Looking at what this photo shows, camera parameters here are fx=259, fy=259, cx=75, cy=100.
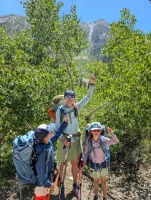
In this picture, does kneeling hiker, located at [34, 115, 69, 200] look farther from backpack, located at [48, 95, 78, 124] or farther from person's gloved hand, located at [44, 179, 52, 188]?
backpack, located at [48, 95, 78, 124]

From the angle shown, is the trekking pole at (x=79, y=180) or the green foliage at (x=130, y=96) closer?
the trekking pole at (x=79, y=180)

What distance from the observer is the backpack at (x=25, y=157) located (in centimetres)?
490

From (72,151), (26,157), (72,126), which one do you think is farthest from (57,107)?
(26,157)

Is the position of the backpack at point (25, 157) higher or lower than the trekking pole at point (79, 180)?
higher

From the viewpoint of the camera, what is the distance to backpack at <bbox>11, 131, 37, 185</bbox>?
4.90m

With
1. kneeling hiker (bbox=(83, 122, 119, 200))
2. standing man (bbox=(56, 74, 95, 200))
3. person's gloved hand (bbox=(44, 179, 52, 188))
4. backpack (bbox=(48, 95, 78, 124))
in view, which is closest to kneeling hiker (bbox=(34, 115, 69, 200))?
person's gloved hand (bbox=(44, 179, 52, 188))

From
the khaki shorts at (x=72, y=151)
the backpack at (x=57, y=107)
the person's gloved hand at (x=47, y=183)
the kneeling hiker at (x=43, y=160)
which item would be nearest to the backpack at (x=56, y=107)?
the backpack at (x=57, y=107)

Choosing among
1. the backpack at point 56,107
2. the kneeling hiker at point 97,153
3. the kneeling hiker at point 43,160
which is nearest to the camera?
the kneeling hiker at point 43,160

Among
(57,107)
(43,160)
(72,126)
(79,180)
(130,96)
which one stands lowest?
(79,180)

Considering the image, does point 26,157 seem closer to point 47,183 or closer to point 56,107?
point 47,183

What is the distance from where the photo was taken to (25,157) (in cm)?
491

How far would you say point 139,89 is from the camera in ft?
27.1

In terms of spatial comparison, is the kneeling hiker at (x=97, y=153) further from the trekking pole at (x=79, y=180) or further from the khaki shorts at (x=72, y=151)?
the khaki shorts at (x=72, y=151)

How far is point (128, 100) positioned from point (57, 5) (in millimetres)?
16350
